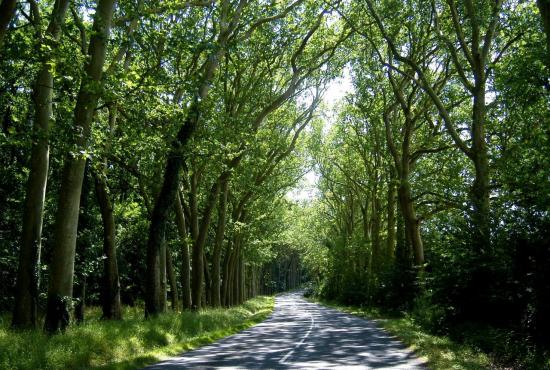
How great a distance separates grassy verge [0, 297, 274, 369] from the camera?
9.41 m

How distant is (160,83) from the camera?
506 inches

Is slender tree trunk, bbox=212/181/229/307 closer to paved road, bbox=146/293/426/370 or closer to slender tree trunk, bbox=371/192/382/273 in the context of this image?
paved road, bbox=146/293/426/370

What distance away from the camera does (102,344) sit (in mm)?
11594

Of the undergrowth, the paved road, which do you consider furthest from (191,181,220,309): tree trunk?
the undergrowth

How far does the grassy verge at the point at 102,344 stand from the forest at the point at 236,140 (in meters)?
0.56

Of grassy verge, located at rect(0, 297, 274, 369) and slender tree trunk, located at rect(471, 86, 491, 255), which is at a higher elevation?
slender tree trunk, located at rect(471, 86, 491, 255)

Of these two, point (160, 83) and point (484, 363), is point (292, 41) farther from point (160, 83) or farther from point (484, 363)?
point (484, 363)

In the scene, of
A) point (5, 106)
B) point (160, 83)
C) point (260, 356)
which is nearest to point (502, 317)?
point (260, 356)

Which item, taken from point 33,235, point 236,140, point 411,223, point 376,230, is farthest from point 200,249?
point 376,230

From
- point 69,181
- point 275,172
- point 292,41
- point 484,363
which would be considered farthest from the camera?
point 275,172

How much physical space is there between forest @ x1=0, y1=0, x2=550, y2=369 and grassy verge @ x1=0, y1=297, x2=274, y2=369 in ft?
1.84

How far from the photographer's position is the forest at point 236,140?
11680mm

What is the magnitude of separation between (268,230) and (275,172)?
15.3 meters

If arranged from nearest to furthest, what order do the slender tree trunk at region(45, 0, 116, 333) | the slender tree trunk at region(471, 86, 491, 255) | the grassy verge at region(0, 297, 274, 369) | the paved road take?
the grassy verge at region(0, 297, 274, 369) < the paved road < the slender tree trunk at region(45, 0, 116, 333) < the slender tree trunk at region(471, 86, 491, 255)
